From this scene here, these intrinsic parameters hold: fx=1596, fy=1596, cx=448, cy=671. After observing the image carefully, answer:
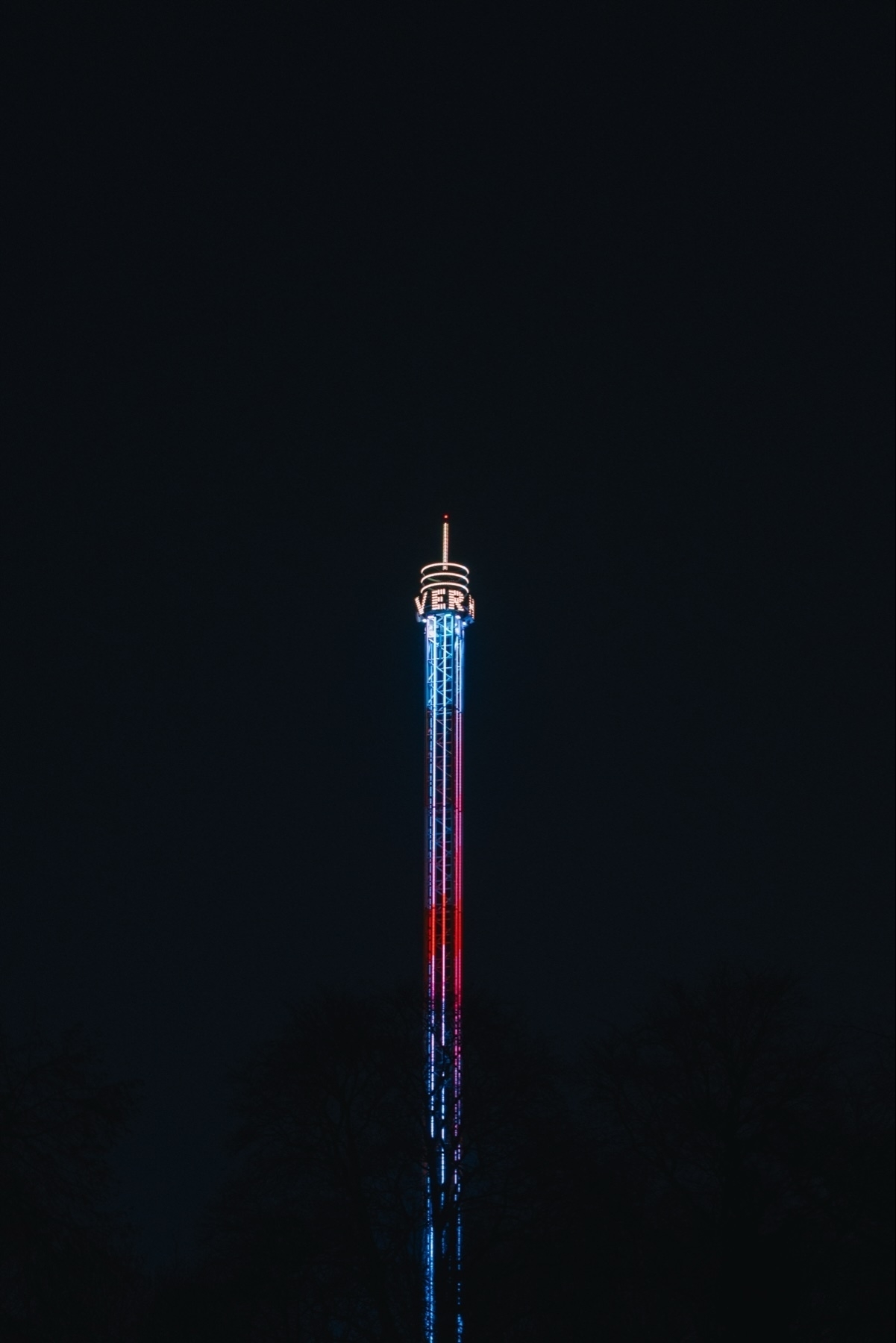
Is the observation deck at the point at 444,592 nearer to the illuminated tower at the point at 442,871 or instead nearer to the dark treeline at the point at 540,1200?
the illuminated tower at the point at 442,871

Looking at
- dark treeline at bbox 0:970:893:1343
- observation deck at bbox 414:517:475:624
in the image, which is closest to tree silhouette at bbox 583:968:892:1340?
dark treeline at bbox 0:970:893:1343

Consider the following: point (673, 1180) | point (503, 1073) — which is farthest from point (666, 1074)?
point (503, 1073)

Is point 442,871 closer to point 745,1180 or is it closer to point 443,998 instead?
point 443,998

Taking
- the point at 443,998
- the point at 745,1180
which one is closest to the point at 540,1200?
the point at 745,1180

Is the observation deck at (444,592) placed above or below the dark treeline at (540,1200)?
Result: above

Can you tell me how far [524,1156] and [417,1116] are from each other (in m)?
2.94

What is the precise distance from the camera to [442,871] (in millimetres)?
63906

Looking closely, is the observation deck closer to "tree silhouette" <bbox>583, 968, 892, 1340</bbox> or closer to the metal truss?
the metal truss

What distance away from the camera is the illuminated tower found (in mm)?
37750

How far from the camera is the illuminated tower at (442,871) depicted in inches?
1486

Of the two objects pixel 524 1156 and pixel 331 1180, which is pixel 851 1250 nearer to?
pixel 524 1156

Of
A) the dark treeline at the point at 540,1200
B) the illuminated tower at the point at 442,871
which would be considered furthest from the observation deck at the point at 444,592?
the dark treeline at the point at 540,1200

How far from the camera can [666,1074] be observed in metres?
33.0

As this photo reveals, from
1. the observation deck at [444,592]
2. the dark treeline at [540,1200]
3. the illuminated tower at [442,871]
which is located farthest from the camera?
the observation deck at [444,592]
